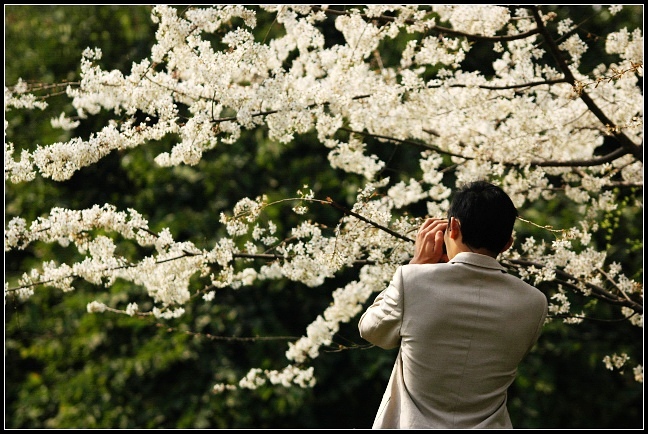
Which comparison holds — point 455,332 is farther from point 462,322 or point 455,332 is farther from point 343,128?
point 343,128

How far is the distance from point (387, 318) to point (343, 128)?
1.29 meters

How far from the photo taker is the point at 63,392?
4.62m

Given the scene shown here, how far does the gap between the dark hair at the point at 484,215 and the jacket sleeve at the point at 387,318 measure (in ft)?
0.59

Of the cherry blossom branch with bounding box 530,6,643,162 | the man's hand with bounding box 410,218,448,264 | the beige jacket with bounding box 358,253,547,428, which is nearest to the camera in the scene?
the beige jacket with bounding box 358,253,547,428

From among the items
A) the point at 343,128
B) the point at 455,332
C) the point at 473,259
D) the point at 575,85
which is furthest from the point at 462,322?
the point at 343,128

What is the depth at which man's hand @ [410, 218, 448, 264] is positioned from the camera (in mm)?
1571

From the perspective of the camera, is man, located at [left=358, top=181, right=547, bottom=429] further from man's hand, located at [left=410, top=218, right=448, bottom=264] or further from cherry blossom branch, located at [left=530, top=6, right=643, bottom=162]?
cherry blossom branch, located at [left=530, top=6, right=643, bottom=162]

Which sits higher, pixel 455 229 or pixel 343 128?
pixel 343 128

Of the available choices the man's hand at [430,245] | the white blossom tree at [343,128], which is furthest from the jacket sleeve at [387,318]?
the white blossom tree at [343,128]

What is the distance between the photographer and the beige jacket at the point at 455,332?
1453mm

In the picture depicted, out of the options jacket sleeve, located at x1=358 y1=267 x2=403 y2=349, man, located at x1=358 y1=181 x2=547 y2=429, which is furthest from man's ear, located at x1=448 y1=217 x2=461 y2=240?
jacket sleeve, located at x1=358 y1=267 x2=403 y2=349

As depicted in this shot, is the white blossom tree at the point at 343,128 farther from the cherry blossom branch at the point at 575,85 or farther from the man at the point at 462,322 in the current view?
the man at the point at 462,322

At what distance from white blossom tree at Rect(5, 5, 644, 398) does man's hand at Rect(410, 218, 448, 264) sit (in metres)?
0.31

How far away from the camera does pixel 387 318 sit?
1.48 meters
